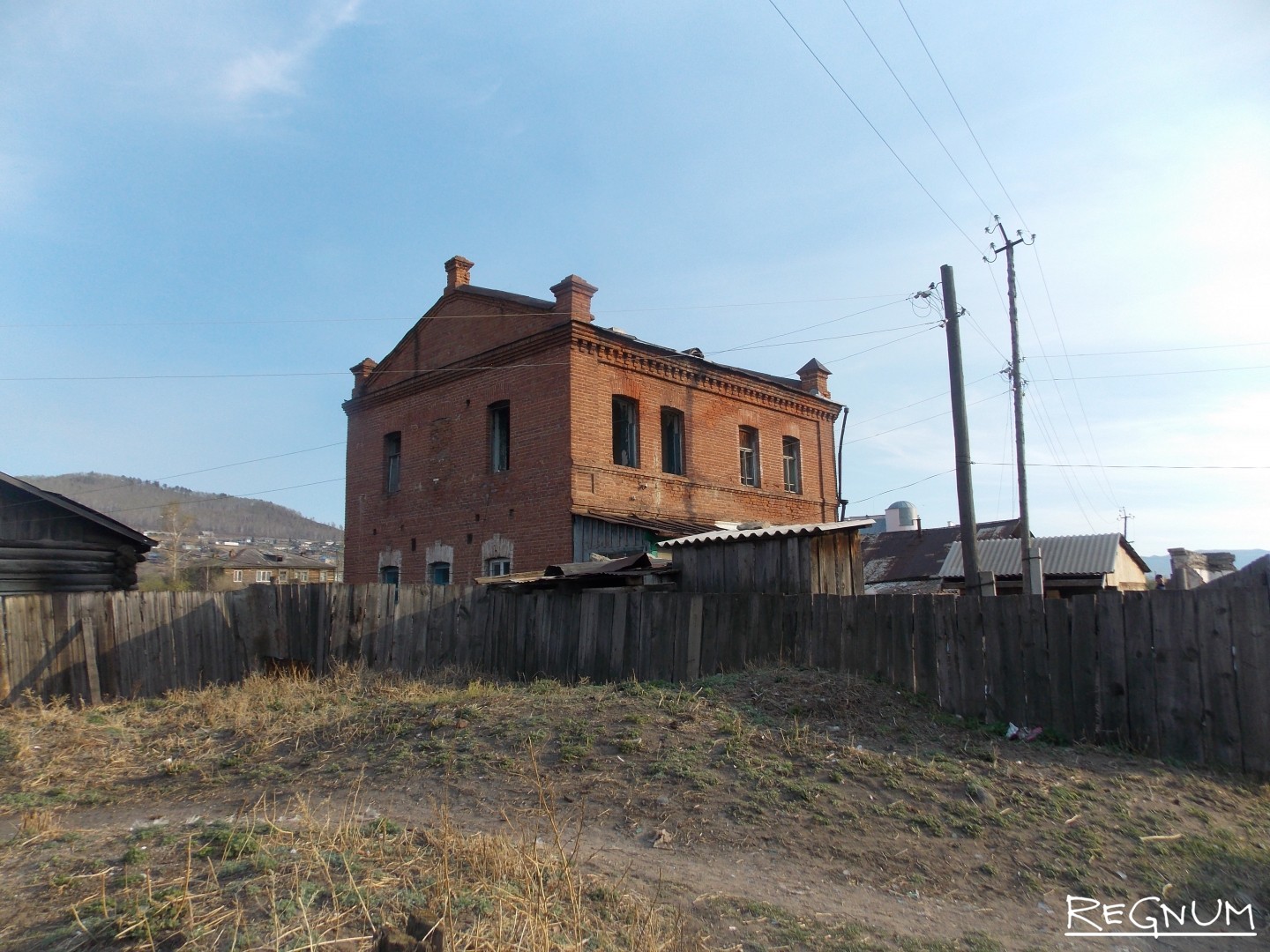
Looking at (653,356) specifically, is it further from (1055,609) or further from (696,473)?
(1055,609)

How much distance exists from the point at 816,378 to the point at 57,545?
59.7 feet

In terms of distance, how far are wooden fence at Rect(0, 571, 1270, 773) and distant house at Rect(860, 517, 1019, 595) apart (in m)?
17.0

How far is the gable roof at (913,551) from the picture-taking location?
1133 inches

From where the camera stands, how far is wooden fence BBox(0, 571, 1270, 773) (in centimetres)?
686

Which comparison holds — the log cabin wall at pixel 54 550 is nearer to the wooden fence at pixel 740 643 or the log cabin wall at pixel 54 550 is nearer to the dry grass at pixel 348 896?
the wooden fence at pixel 740 643

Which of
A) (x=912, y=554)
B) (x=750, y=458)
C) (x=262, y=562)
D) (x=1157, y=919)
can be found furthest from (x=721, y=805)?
(x=262, y=562)

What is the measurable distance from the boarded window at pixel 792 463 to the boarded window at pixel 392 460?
33.9 feet

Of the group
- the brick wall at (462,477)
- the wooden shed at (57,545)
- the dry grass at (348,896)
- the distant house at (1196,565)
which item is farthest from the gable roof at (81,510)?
the distant house at (1196,565)

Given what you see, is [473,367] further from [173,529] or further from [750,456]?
[173,529]

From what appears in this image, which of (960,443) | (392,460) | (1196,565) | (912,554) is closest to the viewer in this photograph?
(960,443)

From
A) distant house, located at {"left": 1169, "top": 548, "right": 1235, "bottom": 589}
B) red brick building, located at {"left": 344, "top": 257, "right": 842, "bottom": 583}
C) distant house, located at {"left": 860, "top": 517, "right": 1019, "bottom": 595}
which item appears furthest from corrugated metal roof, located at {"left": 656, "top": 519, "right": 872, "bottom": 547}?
distant house, located at {"left": 1169, "top": 548, "right": 1235, "bottom": 589}

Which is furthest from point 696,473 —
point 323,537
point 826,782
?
point 323,537

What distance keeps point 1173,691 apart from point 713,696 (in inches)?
156

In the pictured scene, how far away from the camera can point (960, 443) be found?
1367cm
